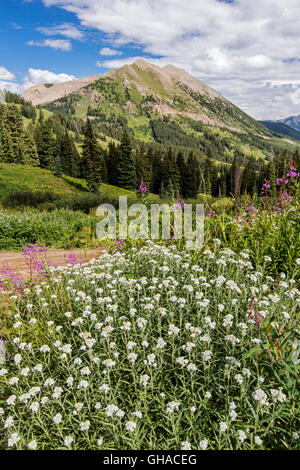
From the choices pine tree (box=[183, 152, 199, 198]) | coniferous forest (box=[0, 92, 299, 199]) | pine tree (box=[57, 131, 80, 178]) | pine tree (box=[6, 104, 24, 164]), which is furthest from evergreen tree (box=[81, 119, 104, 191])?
pine tree (box=[183, 152, 199, 198])

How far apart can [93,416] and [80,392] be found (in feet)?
→ 1.03

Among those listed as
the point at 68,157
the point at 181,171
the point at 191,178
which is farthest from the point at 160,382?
the point at 68,157

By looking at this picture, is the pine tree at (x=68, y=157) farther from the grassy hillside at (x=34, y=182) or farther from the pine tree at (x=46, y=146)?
the grassy hillside at (x=34, y=182)

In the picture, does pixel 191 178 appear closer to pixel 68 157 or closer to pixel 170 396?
pixel 68 157

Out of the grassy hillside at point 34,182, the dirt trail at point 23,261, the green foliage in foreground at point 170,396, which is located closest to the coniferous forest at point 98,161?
the grassy hillside at point 34,182

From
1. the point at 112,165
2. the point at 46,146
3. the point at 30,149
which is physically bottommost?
the point at 112,165

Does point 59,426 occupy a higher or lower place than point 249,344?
lower

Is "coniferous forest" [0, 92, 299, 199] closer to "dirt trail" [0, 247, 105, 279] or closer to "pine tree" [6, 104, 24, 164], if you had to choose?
"pine tree" [6, 104, 24, 164]

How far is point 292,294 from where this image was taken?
3242mm

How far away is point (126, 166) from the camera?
203 feet

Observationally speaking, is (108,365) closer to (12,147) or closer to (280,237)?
(280,237)

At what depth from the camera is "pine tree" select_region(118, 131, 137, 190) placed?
6100cm
